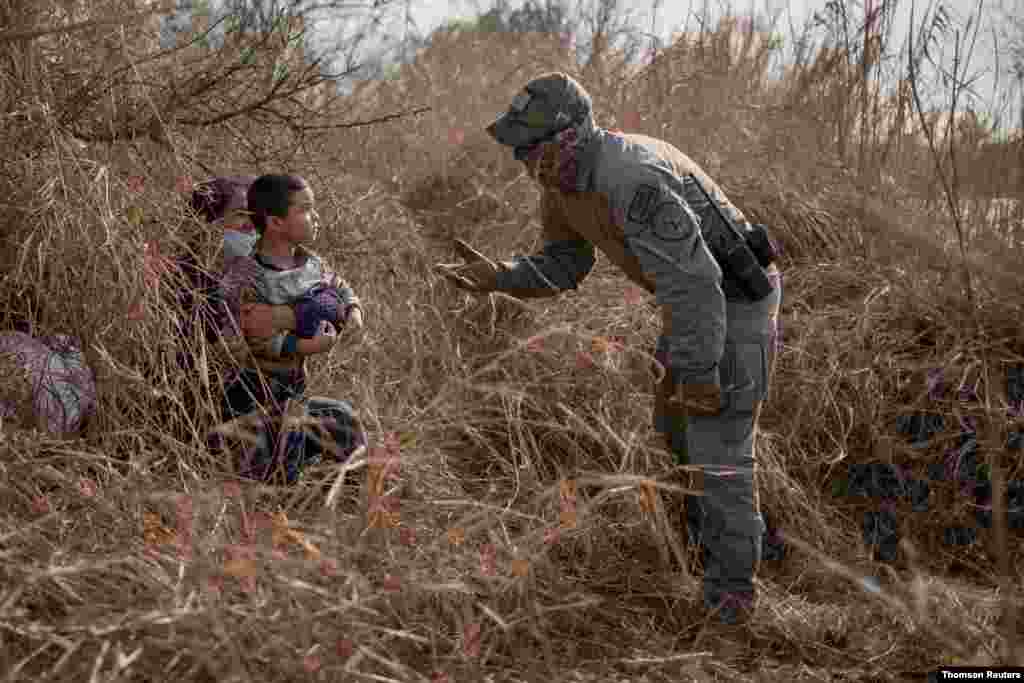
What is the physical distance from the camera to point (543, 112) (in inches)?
111

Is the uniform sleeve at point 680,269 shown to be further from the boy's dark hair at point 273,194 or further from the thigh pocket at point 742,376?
the boy's dark hair at point 273,194

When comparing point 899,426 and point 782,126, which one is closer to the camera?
point 899,426

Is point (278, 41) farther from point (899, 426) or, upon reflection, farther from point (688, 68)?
point (688, 68)

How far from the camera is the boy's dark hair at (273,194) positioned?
300cm

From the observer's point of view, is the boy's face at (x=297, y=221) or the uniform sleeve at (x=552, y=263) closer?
the boy's face at (x=297, y=221)

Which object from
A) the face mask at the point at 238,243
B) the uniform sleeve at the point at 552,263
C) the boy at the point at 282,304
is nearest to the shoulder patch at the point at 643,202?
the uniform sleeve at the point at 552,263

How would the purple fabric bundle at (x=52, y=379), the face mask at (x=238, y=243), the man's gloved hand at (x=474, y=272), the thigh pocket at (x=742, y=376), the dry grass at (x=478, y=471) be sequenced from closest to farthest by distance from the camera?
1. the dry grass at (x=478, y=471)
2. the purple fabric bundle at (x=52, y=379)
3. the thigh pocket at (x=742, y=376)
4. the face mask at (x=238, y=243)
5. the man's gloved hand at (x=474, y=272)

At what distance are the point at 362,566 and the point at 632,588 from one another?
1.05 metres

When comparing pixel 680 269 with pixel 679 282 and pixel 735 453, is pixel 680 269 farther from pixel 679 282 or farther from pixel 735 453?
pixel 735 453

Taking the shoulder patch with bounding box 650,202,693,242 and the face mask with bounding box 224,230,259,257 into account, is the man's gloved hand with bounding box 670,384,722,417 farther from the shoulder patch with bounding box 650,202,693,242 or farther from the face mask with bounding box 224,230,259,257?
the face mask with bounding box 224,230,259,257

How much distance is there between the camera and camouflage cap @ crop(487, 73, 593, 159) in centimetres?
282

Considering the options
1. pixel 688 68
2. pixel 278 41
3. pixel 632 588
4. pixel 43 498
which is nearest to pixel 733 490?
pixel 632 588

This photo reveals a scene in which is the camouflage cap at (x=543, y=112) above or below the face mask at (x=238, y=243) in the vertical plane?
above

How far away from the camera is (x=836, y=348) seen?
4168 mm
